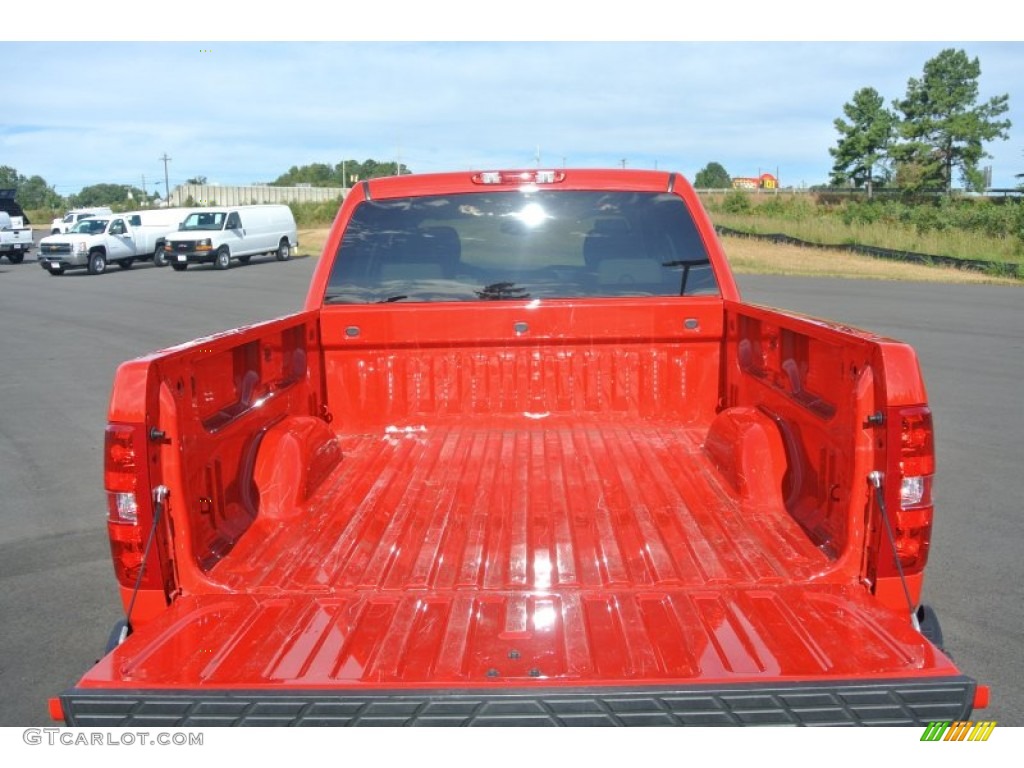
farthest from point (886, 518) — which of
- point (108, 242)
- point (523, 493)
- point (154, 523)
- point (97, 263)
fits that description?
point (108, 242)

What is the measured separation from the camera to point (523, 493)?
11.9 ft

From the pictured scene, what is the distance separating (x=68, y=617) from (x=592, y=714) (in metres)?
3.50

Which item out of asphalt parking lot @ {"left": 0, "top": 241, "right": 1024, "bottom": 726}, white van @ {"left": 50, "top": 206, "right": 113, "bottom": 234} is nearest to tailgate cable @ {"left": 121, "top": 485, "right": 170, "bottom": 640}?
asphalt parking lot @ {"left": 0, "top": 241, "right": 1024, "bottom": 726}

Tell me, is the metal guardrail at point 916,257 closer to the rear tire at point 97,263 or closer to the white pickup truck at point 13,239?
the rear tire at point 97,263

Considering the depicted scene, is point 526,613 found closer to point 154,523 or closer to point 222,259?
point 154,523

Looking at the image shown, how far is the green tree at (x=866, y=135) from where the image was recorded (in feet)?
212

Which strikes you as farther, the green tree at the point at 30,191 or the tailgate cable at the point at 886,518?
the green tree at the point at 30,191

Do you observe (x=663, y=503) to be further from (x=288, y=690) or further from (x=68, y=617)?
(x=68, y=617)

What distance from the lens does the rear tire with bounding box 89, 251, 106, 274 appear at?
32.8 m

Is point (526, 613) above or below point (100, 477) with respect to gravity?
above

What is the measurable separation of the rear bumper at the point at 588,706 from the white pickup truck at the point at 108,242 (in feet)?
110

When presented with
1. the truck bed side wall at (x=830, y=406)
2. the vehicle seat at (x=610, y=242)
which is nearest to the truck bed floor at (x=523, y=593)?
the truck bed side wall at (x=830, y=406)

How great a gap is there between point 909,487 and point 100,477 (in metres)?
6.20
